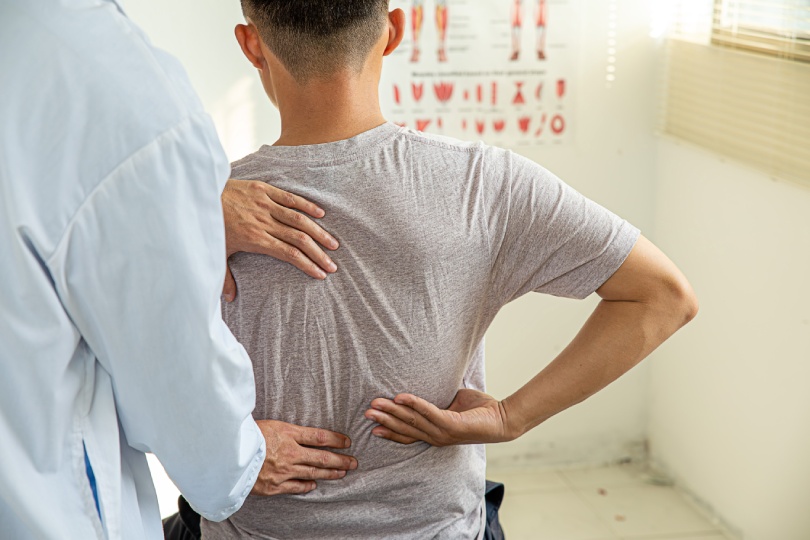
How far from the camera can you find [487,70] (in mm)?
3152

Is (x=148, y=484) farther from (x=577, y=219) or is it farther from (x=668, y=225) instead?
(x=668, y=225)

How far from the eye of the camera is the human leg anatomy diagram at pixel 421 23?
3.06 metres

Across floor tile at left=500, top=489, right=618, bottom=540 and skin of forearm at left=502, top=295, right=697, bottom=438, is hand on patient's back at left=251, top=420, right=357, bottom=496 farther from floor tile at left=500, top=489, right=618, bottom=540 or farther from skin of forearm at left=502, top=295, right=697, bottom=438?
floor tile at left=500, top=489, right=618, bottom=540

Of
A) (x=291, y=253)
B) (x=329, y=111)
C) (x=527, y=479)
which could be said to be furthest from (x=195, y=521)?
(x=527, y=479)

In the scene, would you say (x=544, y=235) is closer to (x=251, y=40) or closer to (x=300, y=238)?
(x=300, y=238)

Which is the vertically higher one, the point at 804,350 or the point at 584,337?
the point at 584,337

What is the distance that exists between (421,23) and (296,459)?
2179 millimetres

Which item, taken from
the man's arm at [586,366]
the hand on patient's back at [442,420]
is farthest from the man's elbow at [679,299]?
the hand on patient's back at [442,420]

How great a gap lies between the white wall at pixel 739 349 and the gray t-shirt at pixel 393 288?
154 centimetres

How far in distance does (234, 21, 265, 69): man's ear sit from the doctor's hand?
0.18m

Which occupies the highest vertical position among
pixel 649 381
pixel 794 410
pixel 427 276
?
pixel 427 276

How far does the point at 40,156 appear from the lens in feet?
2.39

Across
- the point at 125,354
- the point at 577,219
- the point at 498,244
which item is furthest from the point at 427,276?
the point at 125,354

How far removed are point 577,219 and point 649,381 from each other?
2381 millimetres
